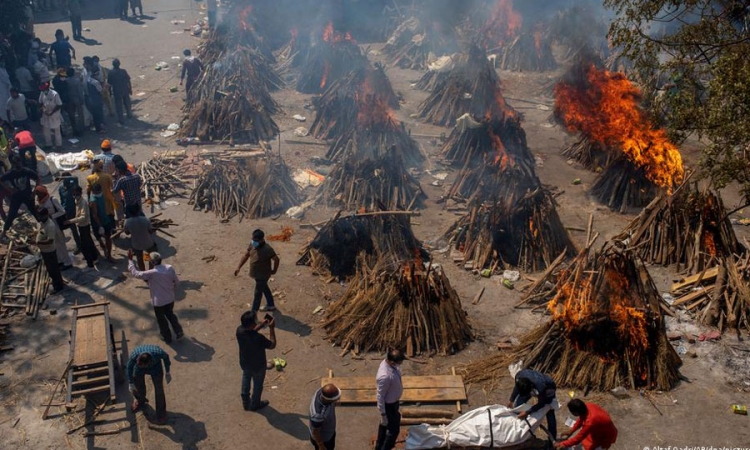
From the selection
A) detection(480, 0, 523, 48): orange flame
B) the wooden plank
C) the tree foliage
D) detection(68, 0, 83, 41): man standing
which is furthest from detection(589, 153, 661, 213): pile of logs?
detection(68, 0, 83, 41): man standing

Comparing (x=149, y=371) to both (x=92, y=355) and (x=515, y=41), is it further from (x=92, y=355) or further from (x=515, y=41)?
(x=515, y=41)

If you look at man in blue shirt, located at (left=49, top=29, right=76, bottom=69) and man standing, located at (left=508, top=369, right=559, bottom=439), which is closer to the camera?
A: man standing, located at (left=508, top=369, right=559, bottom=439)

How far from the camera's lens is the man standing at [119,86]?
730 inches

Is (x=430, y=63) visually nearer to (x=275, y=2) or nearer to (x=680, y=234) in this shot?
(x=275, y=2)

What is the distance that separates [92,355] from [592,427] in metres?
6.34

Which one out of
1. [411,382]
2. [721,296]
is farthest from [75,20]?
[721,296]

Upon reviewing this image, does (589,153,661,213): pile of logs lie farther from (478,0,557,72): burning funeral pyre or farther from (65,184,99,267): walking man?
(65,184,99,267): walking man

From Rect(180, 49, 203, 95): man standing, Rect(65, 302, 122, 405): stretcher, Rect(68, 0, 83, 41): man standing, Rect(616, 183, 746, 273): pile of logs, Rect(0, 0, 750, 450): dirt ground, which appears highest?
Rect(68, 0, 83, 41): man standing

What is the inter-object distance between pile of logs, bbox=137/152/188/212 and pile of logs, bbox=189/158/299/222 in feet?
1.99

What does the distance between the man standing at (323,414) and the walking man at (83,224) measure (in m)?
6.44

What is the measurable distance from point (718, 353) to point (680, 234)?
2963 millimetres

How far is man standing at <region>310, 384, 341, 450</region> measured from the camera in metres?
7.14

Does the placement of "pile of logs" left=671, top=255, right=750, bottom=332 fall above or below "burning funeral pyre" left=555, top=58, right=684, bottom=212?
below

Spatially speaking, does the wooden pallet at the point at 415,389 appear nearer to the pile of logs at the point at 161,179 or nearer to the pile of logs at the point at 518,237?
the pile of logs at the point at 518,237
